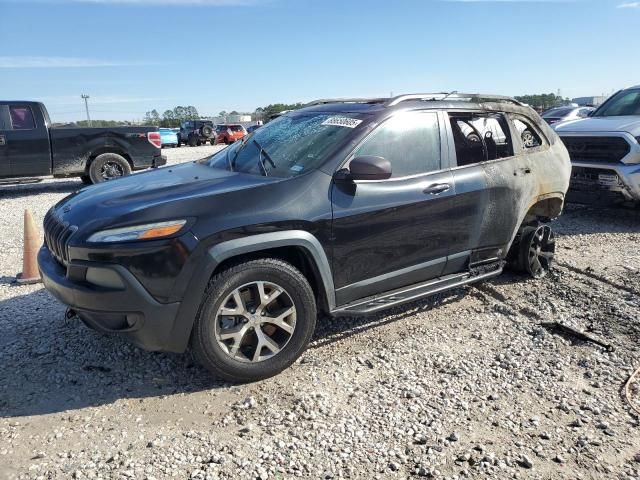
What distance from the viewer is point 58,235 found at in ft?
11.0

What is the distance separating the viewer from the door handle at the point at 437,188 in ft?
12.8

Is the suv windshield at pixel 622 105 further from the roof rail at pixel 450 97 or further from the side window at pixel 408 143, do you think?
the side window at pixel 408 143

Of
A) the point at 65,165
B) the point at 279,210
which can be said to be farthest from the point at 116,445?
the point at 65,165

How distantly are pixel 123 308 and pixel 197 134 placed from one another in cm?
3471

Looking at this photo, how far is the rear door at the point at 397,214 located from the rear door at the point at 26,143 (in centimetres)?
945

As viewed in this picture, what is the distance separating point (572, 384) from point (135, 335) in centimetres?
274

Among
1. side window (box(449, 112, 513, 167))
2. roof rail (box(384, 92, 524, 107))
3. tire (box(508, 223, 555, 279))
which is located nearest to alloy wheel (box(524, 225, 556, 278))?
tire (box(508, 223, 555, 279))

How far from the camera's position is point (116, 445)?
2791 mm

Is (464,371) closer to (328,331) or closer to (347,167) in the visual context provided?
(328,331)

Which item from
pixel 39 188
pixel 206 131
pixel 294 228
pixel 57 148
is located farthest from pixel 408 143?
pixel 206 131

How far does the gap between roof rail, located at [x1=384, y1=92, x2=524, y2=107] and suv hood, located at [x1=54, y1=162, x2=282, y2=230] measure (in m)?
1.25

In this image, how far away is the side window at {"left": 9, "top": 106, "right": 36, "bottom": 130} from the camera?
35.4 ft

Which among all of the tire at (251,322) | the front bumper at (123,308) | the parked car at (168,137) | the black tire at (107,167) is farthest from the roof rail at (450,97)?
the parked car at (168,137)

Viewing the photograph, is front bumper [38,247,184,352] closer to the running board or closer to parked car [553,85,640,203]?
the running board
